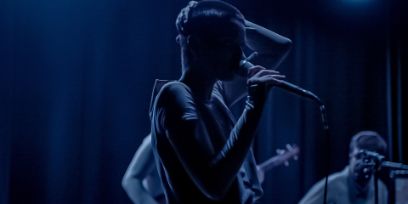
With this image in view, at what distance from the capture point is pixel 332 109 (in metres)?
4.17

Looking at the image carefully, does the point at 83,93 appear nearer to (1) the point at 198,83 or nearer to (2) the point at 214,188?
(1) the point at 198,83

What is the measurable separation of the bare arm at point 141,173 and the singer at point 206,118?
1.32 metres

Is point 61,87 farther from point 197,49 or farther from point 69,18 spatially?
point 197,49

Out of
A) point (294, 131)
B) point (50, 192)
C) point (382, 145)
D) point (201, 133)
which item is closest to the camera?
point (201, 133)

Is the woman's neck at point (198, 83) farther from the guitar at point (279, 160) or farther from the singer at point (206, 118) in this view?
the guitar at point (279, 160)

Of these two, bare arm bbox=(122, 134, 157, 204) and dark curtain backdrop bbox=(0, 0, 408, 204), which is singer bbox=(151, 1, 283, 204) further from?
dark curtain backdrop bbox=(0, 0, 408, 204)

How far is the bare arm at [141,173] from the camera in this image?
7.65 ft

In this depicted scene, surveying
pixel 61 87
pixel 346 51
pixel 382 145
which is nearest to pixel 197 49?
pixel 382 145

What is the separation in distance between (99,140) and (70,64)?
1.62ft

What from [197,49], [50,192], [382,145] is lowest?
[50,192]

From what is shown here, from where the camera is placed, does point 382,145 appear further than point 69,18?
No

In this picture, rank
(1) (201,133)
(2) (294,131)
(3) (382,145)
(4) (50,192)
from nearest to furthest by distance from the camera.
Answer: (1) (201,133) → (3) (382,145) → (4) (50,192) → (2) (294,131)

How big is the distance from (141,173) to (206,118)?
57.9 inches

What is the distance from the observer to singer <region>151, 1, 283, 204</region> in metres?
0.90
